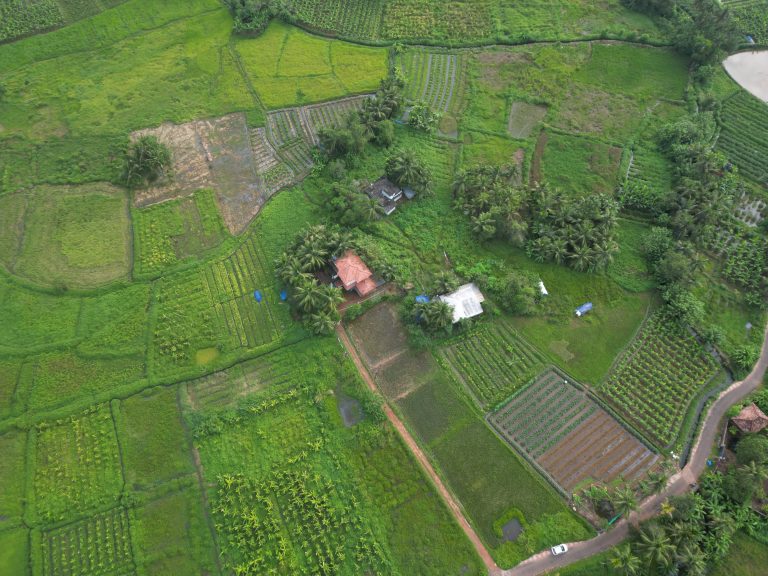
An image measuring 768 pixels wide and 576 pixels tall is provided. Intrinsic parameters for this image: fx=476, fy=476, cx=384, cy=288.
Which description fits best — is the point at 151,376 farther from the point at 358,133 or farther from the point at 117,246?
the point at 358,133

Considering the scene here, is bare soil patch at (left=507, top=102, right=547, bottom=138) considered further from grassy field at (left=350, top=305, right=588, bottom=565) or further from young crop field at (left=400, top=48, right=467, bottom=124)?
grassy field at (left=350, top=305, right=588, bottom=565)

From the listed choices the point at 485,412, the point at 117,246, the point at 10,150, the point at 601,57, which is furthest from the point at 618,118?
the point at 10,150

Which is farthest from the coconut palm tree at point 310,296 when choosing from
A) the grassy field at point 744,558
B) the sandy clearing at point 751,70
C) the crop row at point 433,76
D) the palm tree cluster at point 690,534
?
the sandy clearing at point 751,70

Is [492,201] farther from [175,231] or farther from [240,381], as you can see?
[175,231]

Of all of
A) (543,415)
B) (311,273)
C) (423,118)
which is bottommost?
(543,415)

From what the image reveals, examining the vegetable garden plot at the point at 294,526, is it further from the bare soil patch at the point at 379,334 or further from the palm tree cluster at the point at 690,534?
the palm tree cluster at the point at 690,534

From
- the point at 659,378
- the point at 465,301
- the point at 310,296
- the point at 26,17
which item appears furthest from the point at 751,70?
the point at 26,17

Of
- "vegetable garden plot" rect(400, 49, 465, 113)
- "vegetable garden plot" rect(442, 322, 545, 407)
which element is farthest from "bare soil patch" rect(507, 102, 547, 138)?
"vegetable garden plot" rect(442, 322, 545, 407)
